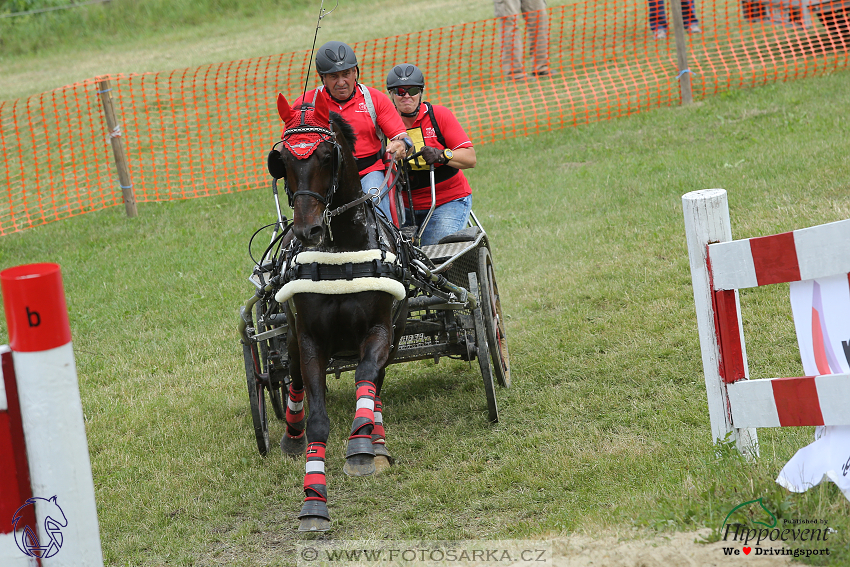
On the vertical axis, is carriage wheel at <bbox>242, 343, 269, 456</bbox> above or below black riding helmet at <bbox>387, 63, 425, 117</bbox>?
below

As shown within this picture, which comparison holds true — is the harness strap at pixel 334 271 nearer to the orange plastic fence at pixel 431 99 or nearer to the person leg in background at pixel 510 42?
the orange plastic fence at pixel 431 99

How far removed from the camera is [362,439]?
13.1ft

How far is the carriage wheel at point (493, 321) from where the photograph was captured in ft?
17.8

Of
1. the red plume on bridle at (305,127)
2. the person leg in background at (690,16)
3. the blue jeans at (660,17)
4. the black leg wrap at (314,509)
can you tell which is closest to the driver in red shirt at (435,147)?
the red plume on bridle at (305,127)

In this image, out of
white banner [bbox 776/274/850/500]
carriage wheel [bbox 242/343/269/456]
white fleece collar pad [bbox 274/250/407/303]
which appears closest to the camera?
white banner [bbox 776/274/850/500]

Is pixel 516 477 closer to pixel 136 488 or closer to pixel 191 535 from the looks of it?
pixel 191 535

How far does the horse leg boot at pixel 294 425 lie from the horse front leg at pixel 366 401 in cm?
94

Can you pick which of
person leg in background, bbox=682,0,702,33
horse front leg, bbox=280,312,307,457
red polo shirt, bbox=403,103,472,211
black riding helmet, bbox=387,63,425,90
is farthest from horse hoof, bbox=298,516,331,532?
person leg in background, bbox=682,0,702,33

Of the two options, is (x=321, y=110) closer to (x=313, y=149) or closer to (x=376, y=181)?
(x=313, y=149)

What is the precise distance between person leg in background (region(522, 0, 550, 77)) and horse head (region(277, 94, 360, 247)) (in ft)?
35.7

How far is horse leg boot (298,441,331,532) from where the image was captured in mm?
3938

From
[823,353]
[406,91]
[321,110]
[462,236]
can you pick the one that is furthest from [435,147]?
[823,353]

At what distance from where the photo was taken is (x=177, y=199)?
39.5 feet

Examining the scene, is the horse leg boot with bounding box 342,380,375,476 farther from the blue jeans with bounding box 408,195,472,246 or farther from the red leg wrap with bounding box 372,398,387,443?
the blue jeans with bounding box 408,195,472,246
